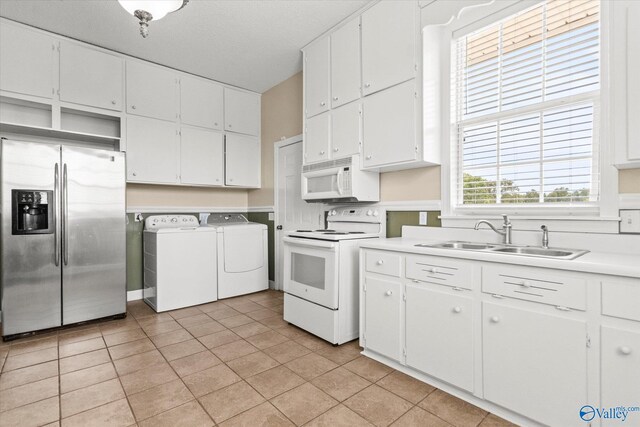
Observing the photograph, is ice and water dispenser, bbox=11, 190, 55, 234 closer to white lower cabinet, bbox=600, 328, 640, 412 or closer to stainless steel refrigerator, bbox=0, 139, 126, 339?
stainless steel refrigerator, bbox=0, 139, 126, 339

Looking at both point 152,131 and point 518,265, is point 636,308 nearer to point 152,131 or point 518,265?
point 518,265

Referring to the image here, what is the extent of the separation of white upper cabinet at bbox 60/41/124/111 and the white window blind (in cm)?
344

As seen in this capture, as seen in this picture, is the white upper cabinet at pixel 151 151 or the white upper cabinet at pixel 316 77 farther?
the white upper cabinet at pixel 151 151

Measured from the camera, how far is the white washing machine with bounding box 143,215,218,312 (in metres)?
3.55

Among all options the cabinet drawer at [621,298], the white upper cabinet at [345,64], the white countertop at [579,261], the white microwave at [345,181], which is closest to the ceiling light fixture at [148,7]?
the white upper cabinet at [345,64]

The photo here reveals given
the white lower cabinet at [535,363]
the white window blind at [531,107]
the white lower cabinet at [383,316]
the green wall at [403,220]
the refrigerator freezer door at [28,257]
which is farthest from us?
the refrigerator freezer door at [28,257]

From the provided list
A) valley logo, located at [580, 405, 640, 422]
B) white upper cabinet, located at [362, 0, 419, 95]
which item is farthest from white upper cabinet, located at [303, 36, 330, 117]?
valley logo, located at [580, 405, 640, 422]

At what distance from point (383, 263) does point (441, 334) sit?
581mm

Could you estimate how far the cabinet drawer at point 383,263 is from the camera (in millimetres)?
2219

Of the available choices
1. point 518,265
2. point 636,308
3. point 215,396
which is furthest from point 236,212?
point 636,308

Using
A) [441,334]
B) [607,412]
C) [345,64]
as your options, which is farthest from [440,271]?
[345,64]

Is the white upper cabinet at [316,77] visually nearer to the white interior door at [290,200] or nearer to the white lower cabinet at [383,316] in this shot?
the white interior door at [290,200]

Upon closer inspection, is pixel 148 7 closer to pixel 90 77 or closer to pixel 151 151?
pixel 90 77

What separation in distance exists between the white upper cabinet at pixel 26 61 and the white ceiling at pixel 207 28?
12cm
